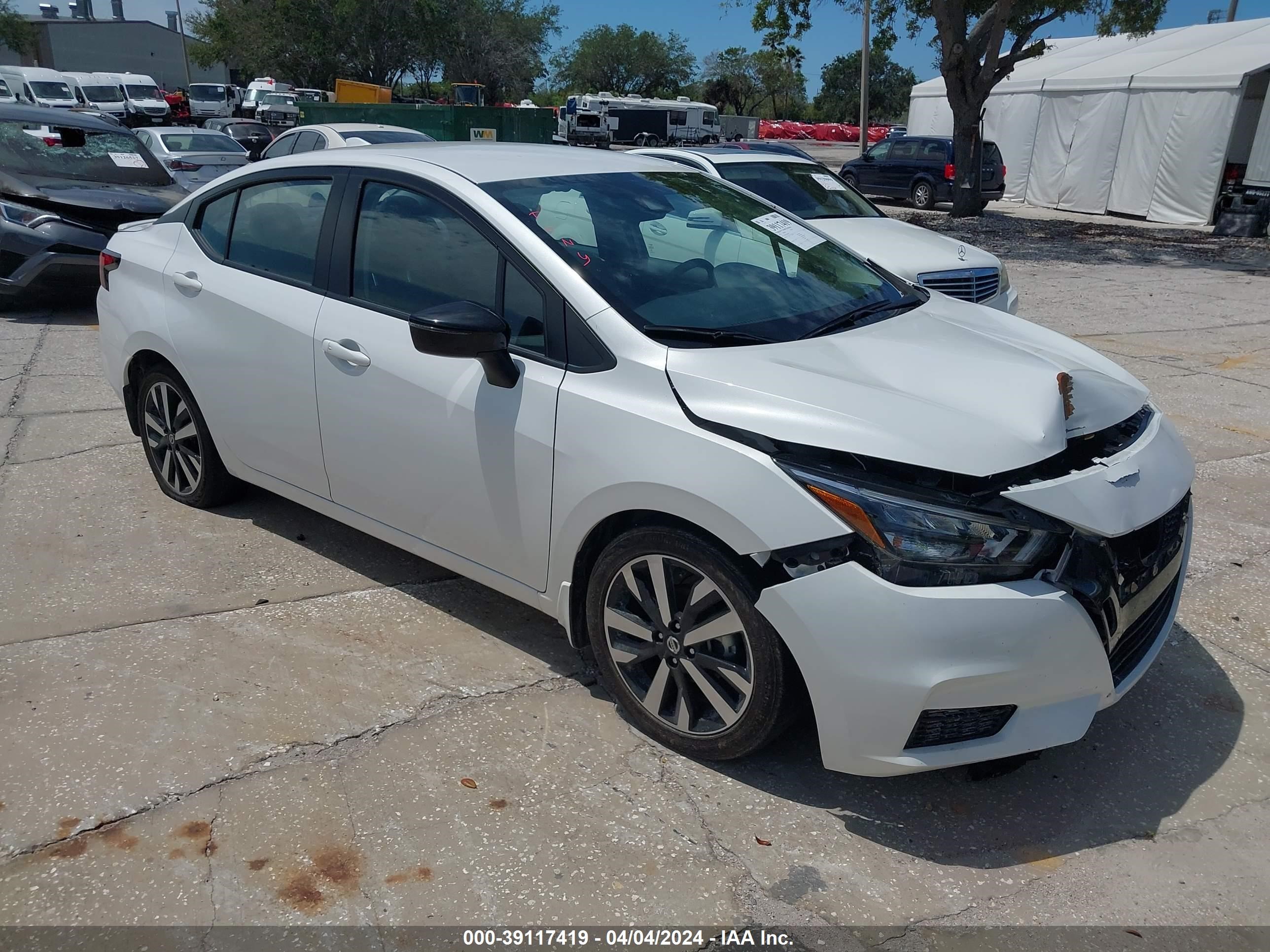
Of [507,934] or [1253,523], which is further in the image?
[1253,523]

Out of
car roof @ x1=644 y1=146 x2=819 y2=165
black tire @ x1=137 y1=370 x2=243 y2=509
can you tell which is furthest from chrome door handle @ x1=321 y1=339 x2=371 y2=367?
car roof @ x1=644 y1=146 x2=819 y2=165

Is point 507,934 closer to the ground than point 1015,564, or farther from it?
closer to the ground

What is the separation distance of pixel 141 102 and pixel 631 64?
46.4 m

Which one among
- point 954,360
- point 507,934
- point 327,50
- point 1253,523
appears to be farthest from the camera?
point 327,50

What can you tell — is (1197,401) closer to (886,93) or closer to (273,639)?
(273,639)

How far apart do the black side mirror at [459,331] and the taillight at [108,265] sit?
251cm

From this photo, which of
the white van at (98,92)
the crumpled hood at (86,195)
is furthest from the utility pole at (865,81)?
the white van at (98,92)

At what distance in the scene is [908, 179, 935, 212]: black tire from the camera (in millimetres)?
23141

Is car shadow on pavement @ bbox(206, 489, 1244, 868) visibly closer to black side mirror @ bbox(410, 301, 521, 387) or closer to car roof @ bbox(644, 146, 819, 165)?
black side mirror @ bbox(410, 301, 521, 387)

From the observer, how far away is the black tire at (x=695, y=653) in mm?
2816

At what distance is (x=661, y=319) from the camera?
3.24 m

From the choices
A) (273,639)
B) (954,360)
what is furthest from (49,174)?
(954,360)

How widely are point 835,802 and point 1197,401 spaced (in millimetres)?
5752

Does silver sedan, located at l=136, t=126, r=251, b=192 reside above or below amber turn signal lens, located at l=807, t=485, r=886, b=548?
below
